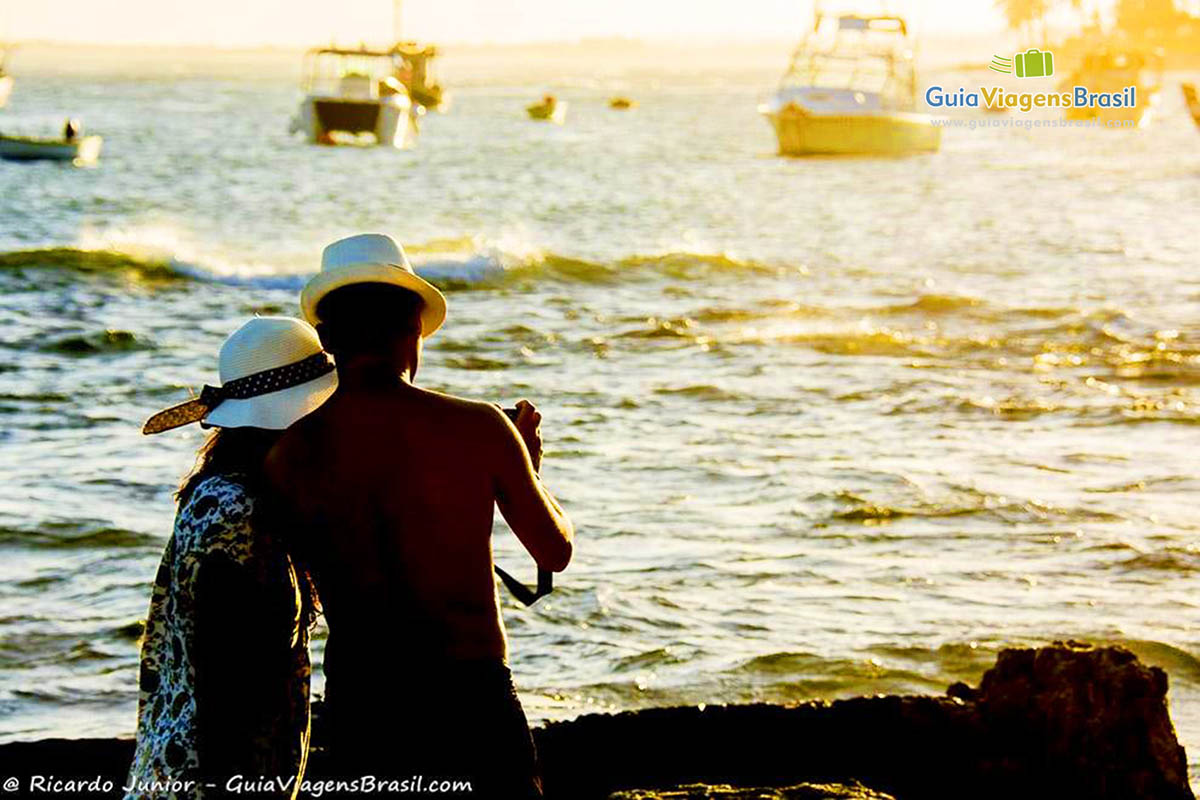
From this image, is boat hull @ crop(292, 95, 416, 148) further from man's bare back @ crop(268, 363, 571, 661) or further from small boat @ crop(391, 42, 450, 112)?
man's bare back @ crop(268, 363, 571, 661)

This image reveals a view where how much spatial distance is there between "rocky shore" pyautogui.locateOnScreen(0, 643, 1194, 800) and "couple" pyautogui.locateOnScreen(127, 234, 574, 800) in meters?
1.77

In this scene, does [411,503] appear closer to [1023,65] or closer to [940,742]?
[940,742]

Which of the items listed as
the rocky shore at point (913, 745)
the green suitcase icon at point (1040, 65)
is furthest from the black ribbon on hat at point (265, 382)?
the green suitcase icon at point (1040, 65)

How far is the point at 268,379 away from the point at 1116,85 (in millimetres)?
93023

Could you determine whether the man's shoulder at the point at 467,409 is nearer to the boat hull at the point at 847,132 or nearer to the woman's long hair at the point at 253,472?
the woman's long hair at the point at 253,472

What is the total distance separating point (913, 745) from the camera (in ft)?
18.4

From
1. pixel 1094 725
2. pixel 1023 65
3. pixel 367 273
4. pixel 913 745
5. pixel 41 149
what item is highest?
pixel 367 273

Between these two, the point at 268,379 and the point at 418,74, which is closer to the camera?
the point at 268,379

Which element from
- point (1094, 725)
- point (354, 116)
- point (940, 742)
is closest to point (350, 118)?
point (354, 116)

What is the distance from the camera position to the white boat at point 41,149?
153 ft

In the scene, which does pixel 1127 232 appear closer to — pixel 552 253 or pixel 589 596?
pixel 552 253

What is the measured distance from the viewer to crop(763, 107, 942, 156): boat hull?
54.3 metres

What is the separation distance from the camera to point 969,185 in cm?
4672

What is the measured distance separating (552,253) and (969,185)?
21.8 m
